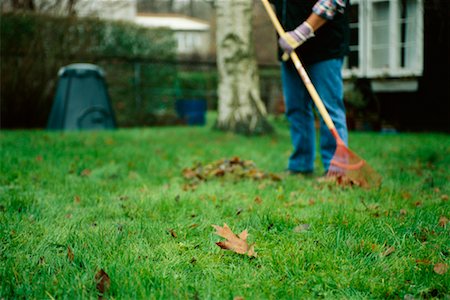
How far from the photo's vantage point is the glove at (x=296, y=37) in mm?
3729

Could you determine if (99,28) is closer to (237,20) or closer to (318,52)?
(237,20)

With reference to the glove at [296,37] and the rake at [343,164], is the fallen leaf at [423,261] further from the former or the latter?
the glove at [296,37]

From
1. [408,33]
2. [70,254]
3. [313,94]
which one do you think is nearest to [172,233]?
[70,254]

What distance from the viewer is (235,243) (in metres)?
2.22

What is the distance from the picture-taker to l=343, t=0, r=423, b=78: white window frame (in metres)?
9.29

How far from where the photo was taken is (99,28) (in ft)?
35.5

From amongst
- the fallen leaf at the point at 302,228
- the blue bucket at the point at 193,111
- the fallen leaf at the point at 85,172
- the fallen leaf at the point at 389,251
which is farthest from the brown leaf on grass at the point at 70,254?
the blue bucket at the point at 193,111

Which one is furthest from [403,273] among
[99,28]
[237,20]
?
[99,28]

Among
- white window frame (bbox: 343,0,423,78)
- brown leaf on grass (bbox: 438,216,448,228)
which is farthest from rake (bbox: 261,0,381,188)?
white window frame (bbox: 343,0,423,78)

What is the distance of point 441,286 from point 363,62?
891 centimetres

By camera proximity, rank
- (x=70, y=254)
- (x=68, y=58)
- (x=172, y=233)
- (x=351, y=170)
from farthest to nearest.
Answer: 1. (x=68, y=58)
2. (x=351, y=170)
3. (x=172, y=233)
4. (x=70, y=254)

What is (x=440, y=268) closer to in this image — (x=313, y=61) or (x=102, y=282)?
(x=102, y=282)

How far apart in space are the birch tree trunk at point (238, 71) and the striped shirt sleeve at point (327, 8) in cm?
441

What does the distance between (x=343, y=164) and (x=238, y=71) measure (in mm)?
4746
